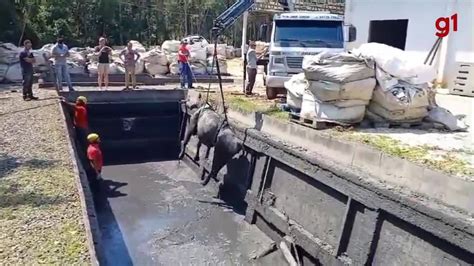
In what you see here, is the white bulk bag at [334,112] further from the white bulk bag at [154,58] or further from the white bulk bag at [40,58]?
the white bulk bag at [40,58]

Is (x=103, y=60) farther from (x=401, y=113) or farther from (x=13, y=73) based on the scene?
(x=401, y=113)

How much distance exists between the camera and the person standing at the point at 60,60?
12375mm

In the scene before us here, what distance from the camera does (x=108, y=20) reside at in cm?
2866

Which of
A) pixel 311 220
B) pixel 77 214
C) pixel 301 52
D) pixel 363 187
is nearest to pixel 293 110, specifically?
pixel 301 52

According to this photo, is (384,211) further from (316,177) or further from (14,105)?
(14,105)

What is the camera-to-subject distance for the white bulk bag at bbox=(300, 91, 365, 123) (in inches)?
319

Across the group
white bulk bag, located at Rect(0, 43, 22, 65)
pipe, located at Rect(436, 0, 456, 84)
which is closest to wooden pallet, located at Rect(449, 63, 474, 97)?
pipe, located at Rect(436, 0, 456, 84)

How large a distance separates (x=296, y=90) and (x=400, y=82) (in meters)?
2.07

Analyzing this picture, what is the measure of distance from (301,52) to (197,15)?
87.2ft

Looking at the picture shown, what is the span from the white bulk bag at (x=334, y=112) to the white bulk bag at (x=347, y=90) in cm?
23

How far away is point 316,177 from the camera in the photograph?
23.0 ft

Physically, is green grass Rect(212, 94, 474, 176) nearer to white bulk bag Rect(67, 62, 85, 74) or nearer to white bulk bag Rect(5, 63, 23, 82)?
white bulk bag Rect(67, 62, 85, 74)

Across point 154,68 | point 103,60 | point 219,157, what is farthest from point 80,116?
point 154,68

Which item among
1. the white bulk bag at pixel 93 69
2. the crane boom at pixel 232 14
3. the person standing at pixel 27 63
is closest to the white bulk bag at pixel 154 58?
the white bulk bag at pixel 93 69
